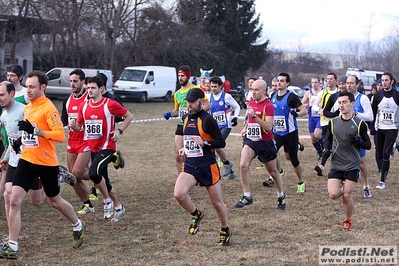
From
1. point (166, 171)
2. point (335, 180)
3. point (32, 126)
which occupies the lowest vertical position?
point (166, 171)

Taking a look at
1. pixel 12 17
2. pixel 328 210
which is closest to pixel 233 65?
pixel 12 17

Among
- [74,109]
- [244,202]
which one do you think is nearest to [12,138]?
[74,109]

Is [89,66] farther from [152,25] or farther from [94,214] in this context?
[94,214]

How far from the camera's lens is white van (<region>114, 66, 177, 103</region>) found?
3569 centimetres

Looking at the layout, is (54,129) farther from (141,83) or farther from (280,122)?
(141,83)

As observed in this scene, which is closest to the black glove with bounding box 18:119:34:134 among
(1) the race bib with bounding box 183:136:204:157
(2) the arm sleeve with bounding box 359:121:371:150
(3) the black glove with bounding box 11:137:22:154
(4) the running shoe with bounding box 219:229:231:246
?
(3) the black glove with bounding box 11:137:22:154

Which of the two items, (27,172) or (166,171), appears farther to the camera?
(166,171)

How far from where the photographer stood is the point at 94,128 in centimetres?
848

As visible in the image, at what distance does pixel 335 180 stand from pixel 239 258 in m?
1.87

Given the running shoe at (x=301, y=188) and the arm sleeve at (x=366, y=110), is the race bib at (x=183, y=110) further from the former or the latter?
the arm sleeve at (x=366, y=110)

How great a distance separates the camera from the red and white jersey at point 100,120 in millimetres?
8445

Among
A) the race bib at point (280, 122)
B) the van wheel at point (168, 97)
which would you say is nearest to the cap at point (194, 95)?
the race bib at point (280, 122)

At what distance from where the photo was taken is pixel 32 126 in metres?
6.30

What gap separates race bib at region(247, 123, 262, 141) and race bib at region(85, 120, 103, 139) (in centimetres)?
224
